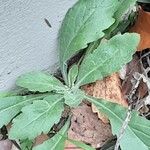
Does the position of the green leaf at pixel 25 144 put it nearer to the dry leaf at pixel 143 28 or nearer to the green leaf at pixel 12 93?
the green leaf at pixel 12 93

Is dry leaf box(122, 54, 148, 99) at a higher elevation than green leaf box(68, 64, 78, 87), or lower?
lower

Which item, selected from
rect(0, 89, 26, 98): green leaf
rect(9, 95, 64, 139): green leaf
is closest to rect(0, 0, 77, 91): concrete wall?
rect(0, 89, 26, 98): green leaf

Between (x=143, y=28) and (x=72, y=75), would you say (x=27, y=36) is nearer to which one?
(x=72, y=75)

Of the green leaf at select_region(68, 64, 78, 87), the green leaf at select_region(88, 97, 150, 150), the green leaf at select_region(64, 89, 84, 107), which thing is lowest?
the green leaf at select_region(88, 97, 150, 150)

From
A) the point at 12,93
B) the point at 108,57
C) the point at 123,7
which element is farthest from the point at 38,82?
the point at 123,7

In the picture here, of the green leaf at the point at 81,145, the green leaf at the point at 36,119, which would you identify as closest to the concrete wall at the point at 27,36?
the green leaf at the point at 36,119

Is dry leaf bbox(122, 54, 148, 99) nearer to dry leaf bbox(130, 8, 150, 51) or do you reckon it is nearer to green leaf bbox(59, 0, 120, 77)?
dry leaf bbox(130, 8, 150, 51)

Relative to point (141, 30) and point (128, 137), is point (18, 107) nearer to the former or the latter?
point (128, 137)
